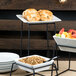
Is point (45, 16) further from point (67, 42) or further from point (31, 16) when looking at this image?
point (67, 42)

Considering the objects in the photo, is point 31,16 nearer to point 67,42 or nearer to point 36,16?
point 36,16

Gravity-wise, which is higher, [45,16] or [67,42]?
[45,16]

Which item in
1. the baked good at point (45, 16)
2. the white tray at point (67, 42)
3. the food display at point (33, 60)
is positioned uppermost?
the baked good at point (45, 16)

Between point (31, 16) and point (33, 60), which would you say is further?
point (31, 16)

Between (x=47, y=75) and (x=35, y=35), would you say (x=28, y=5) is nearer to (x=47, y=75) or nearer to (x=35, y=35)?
(x=35, y=35)

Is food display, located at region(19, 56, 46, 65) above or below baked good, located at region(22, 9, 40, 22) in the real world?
below

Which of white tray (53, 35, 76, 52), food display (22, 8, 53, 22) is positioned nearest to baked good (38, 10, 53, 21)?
food display (22, 8, 53, 22)

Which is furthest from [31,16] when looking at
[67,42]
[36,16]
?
[67,42]

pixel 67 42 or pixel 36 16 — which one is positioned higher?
pixel 36 16

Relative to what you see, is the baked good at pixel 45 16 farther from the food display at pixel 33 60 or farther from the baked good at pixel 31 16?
the food display at pixel 33 60

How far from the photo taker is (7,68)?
61.5 inches

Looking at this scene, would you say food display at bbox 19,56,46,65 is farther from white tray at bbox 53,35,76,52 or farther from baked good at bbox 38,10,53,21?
baked good at bbox 38,10,53,21

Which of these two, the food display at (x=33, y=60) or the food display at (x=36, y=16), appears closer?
the food display at (x=33, y=60)

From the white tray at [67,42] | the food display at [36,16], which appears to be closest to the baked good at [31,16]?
the food display at [36,16]
